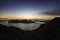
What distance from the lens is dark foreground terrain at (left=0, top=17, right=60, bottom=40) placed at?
217 centimetres

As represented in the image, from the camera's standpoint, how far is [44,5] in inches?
87.5

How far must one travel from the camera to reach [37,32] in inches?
86.2

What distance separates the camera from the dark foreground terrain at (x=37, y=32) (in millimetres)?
2175

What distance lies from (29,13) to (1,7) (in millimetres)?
339

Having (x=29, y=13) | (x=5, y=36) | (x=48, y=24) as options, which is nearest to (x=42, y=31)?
(x=48, y=24)

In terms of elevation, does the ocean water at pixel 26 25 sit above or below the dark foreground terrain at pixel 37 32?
above

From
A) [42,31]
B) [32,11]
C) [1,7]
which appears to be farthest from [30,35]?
[1,7]

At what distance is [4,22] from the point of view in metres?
2.21

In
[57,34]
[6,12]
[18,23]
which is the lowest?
[57,34]

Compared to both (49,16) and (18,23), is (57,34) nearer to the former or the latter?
(49,16)

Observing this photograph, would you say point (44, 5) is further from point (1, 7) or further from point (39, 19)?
point (1, 7)

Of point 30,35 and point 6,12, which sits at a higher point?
point 6,12

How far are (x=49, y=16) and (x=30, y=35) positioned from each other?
315mm

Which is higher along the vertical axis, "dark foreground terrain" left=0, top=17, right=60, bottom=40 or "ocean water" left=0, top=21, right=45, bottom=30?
"ocean water" left=0, top=21, right=45, bottom=30
